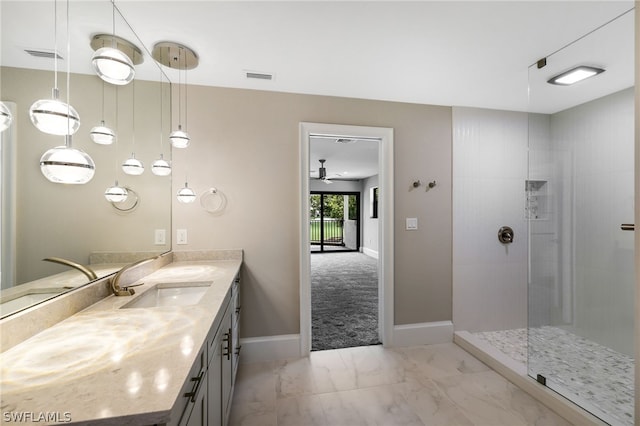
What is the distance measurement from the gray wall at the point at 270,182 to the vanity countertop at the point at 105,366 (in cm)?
115

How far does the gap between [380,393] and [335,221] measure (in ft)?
26.6

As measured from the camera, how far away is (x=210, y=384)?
1163 mm

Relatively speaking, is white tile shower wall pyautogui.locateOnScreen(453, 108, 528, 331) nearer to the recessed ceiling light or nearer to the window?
the recessed ceiling light

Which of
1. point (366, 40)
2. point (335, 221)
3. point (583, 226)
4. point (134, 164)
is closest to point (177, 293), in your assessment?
point (134, 164)

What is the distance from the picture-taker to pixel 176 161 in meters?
2.34

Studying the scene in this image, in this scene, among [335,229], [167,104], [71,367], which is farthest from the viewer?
[335,229]

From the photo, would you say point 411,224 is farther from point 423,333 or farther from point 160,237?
point 160,237

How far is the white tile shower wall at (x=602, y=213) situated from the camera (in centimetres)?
210

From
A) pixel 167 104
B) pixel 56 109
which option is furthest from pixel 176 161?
pixel 56 109

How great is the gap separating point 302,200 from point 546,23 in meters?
2.04

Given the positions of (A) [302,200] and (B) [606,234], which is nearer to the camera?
(B) [606,234]

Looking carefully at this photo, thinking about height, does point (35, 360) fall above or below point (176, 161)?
below

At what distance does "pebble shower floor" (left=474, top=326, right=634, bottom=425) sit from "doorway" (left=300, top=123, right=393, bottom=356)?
1.17 metres

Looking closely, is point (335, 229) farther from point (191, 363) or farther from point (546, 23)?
point (191, 363)
